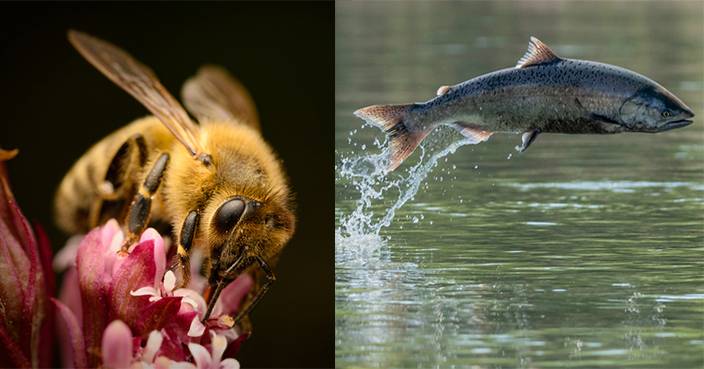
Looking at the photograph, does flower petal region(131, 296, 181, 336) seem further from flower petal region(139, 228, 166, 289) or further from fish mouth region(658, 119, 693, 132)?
fish mouth region(658, 119, 693, 132)

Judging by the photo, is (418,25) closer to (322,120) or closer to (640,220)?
(640,220)

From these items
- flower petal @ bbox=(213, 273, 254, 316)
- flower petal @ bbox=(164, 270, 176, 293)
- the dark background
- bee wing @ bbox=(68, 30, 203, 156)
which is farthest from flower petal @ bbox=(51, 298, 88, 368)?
the dark background

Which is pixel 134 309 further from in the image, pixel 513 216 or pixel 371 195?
pixel 513 216

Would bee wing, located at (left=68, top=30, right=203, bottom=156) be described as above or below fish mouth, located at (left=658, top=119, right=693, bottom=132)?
above

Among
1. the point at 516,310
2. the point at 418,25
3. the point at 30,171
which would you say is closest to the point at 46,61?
the point at 30,171

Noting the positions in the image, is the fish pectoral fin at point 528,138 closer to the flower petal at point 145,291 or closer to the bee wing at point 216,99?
the bee wing at point 216,99
